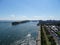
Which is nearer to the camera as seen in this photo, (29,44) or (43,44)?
(43,44)

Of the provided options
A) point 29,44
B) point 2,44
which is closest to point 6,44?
point 2,44

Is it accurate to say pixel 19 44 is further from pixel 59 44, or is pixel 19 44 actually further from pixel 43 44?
pixel 59 44

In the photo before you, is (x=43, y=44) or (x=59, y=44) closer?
(x=43, y=44)

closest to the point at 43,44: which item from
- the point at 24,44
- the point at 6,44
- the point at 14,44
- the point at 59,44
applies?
the point at 59,44

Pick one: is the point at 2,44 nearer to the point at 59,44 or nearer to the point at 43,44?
the point at 43,44

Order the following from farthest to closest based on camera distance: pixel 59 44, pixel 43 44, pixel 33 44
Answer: pixel 33 44 → pixel 59 44 → pixel 43 44

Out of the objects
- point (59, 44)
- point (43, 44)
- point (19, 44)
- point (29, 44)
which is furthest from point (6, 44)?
point (59, 44)

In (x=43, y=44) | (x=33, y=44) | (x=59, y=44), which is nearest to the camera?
(x=43, y=44)
